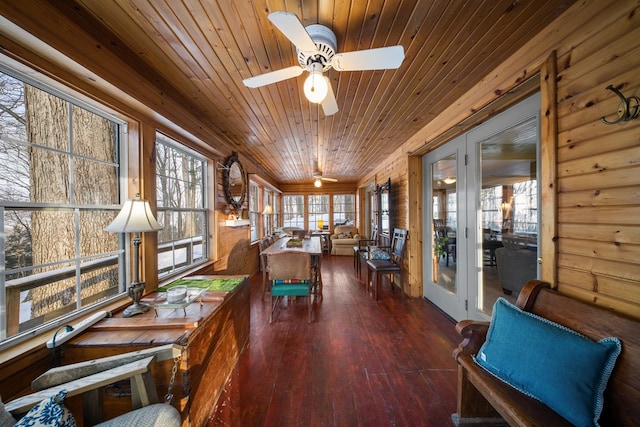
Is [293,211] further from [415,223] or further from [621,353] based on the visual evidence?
[621,353]

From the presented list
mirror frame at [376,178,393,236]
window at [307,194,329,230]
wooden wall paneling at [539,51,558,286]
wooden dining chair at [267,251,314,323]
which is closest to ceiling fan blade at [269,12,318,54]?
wooden wall paneling at [539,51,558,286]

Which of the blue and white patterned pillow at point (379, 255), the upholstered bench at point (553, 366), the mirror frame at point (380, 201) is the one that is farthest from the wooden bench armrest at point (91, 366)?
the mirror frame at point (380, 201)

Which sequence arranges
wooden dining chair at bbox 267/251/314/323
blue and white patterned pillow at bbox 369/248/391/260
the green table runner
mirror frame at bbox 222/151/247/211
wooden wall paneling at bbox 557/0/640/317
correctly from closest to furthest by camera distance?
wooden wall paneling at bbox 557/0/640/317
the green table runner
wooden dining chair at bbox 267/251/314/323
mirror frame at bbox 222/151/247/211
blue and white patterned pillow at bbox 369/248/391/260

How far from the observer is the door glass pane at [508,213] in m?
1.77

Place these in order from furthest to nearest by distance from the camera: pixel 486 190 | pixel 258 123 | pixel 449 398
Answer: pixel 258 123 < pixel 486 190 < pixel 449 398

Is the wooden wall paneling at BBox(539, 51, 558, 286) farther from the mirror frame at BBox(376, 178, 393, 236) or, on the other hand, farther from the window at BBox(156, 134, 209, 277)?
the window at BBox(156, 134, 209, 277)

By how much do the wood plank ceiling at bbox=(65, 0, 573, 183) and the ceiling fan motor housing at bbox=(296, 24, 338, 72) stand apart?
4 centimetres

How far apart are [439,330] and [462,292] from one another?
0.52m

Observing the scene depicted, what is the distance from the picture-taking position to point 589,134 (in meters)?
1.15

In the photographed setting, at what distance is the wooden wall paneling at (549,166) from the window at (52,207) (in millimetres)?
2954

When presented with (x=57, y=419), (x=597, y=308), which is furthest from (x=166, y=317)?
(x=597, y=308)

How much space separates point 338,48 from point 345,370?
253cm

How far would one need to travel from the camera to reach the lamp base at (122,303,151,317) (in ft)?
4.64

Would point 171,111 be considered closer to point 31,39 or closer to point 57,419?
point 31,39
